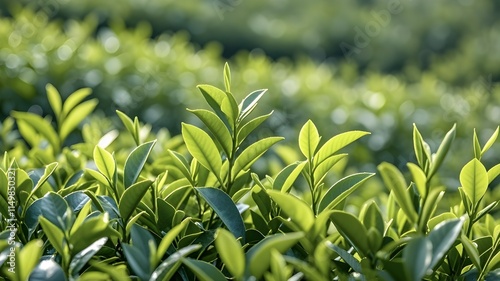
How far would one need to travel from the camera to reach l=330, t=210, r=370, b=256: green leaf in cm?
132

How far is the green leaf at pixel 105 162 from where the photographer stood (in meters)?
1.60

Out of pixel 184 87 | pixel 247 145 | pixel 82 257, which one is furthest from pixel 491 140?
pixel 184 87

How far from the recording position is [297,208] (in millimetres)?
A: 1270

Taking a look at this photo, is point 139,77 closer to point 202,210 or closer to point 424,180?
point 202,210

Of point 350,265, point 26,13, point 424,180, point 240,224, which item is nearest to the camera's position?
point 424,180

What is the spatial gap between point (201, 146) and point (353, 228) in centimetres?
46

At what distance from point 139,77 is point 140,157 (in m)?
3.21

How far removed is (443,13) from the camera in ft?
39.2

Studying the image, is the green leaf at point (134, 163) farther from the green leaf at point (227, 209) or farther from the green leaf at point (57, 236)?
the green leaf at point (57, 236)

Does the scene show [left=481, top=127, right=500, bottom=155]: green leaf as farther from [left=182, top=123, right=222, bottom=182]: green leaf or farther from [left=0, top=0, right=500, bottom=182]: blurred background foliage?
[left=0, top=0, right=500, bottom=182]: blurred background foliage

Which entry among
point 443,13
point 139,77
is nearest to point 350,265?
point 139,77

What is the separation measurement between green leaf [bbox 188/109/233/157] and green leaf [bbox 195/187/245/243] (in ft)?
0.36

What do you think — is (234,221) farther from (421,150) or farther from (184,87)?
(184,87)

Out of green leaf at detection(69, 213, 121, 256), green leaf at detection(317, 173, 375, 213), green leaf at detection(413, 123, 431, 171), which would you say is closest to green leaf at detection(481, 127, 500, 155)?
green leaf at detection(413, 123, 431, 171)
